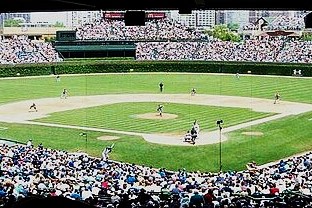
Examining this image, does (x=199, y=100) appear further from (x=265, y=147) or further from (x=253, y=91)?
(x=265, y=147)

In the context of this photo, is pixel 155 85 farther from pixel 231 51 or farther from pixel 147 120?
pixel 231 51

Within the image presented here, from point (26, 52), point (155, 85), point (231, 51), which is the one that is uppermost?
point (231, 51)

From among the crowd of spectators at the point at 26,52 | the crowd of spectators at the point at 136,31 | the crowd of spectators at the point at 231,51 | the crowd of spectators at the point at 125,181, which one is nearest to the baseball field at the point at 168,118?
the crowd of spectators at the point at 125,181

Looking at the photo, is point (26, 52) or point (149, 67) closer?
point (149, 67)

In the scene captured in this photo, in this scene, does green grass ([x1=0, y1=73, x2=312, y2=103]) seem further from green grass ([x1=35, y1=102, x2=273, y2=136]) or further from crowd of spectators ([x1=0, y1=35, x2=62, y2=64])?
green grass ([x1=35, y1=102, x2=273, y2=136])

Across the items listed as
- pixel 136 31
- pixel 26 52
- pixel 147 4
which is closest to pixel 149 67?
pixel 136 31

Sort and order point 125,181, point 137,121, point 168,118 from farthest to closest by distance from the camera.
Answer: point 168,118 < point 137,121 < point 125,181

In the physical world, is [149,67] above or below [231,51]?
below
